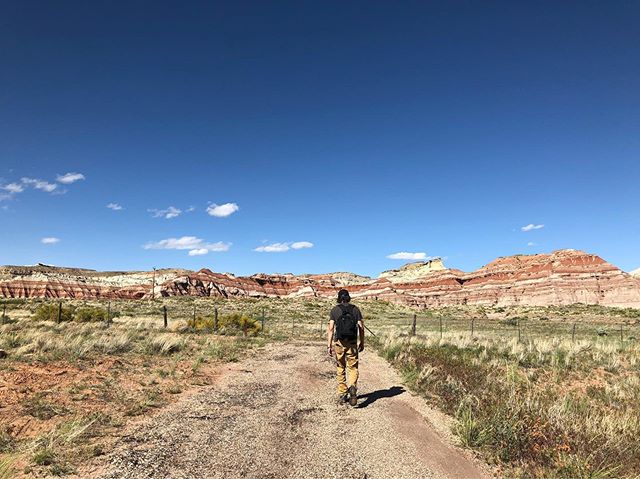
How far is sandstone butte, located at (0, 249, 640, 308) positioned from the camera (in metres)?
79.6

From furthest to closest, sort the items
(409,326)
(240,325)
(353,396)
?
(409,326)
(240,325)
(353,396)

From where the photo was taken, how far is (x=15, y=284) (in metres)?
91.7

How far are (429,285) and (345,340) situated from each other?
3824 inches

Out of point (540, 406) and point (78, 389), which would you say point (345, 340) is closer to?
point (540, 406)

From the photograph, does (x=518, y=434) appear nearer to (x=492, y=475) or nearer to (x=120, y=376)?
(x=492, y=475)

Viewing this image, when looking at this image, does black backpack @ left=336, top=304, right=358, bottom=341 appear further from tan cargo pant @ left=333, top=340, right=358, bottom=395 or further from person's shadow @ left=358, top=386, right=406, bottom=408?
person's shadow @ left=358, top=386, right=406, bottom=408

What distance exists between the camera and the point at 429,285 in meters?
102

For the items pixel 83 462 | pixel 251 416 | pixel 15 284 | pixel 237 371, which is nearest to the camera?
pixel 83 462

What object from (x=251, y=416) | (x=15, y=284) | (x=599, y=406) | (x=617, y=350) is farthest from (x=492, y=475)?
(x=15, y=284)

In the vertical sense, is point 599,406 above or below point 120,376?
below

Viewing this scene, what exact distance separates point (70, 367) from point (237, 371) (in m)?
4.44

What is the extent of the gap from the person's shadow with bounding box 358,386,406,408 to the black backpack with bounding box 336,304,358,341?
4.68 ft

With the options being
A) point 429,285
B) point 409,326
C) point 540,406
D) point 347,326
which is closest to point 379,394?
point 347,326

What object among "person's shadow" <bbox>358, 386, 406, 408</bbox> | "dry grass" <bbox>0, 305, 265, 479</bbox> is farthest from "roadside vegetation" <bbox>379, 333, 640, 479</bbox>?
"dry grass" <bbox>0, 305, 265, 479</bbox>
